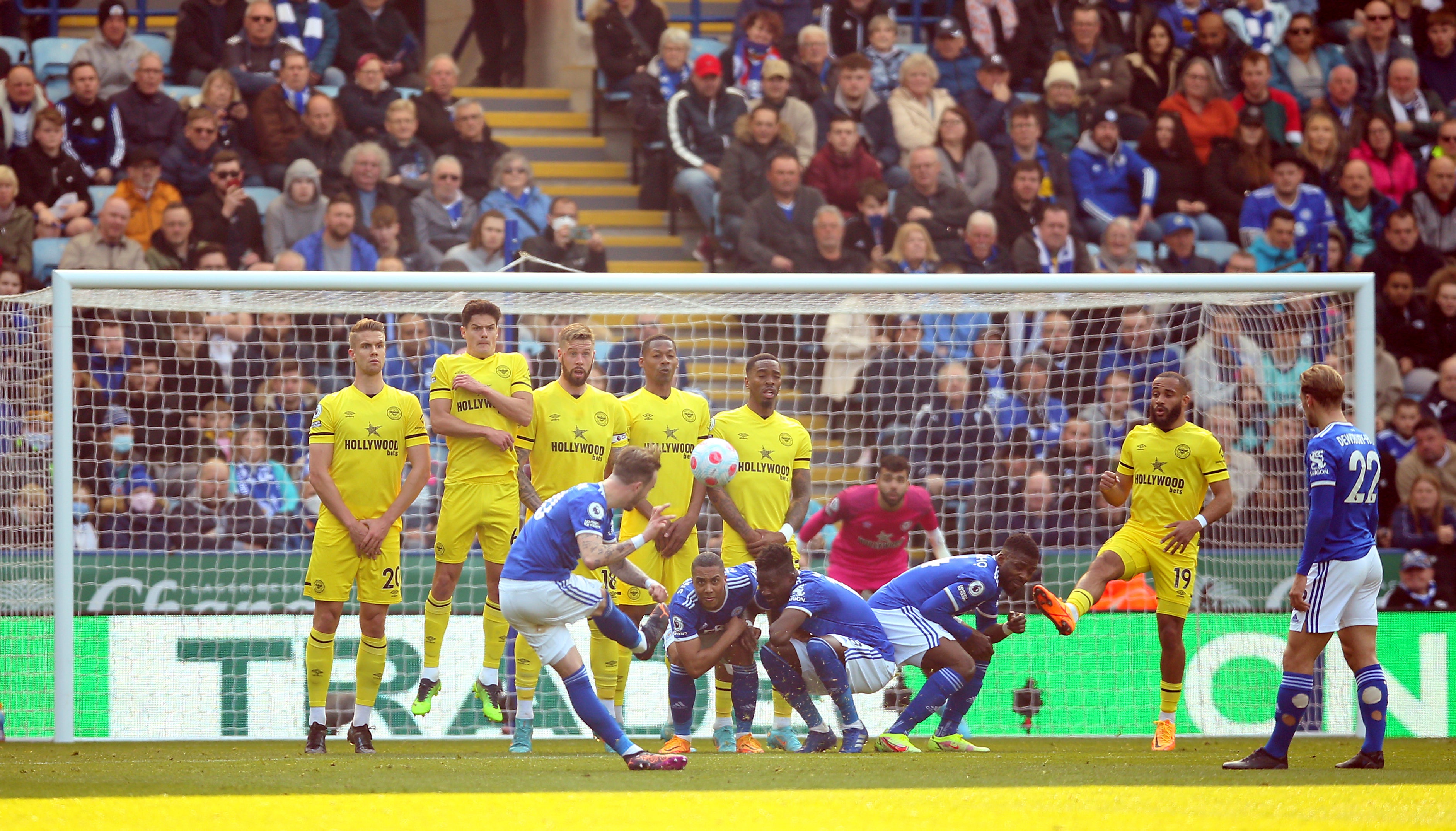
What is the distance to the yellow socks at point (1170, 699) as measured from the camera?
9.16 meters

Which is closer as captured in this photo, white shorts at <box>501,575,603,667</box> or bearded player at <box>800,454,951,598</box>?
white shorts at <box>501,575,603,667</box>

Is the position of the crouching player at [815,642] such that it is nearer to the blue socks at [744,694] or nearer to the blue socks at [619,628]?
the blue socks at [744,694]

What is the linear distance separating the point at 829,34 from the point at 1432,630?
7706 millimetres

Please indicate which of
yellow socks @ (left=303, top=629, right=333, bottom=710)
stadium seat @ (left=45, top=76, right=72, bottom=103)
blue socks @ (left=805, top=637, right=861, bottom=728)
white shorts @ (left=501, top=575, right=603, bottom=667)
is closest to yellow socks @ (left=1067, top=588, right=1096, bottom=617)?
blue socks @ (left=805, top=637, right=861, bottom=728)

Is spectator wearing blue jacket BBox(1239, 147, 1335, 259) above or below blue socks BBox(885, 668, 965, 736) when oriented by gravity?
above

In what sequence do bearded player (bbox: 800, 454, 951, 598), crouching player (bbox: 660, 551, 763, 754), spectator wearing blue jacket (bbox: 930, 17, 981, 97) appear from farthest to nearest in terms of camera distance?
spectator wearing blue jacket (bbox: 930, 17, 981, 97), bearded player (bbox: 800, 454, 951, 598), crouching player (bbox: 660, 551, 763, 754)

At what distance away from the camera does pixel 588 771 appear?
7.14 m

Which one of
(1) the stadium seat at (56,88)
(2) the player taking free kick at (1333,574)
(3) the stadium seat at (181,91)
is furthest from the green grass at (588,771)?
(1) the stadium seat at (56,88)

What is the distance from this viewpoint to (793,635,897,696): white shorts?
27.7 ft

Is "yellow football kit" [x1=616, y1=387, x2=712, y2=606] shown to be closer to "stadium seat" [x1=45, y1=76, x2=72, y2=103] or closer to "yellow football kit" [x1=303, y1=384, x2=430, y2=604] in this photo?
"yellow football kit" [x1=303, y1=384, x2=430, y2=604]

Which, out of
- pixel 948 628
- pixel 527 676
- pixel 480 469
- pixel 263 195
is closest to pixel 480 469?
pixel 480 469

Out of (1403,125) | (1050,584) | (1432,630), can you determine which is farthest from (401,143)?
(1403,125)

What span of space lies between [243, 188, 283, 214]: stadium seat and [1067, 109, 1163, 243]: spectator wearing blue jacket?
6.68 m

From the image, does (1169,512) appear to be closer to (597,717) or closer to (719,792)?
(597,717)
